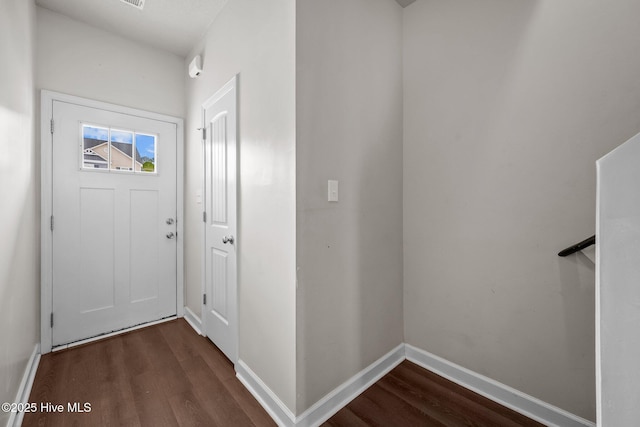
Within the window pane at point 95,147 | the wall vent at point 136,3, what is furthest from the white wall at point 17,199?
the wall vent at point 136,3

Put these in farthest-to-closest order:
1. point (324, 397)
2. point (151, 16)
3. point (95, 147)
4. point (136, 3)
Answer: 1. point (95, 147)
2. point (151, 16)
3. point (136, 3)
4. point (324, 397)

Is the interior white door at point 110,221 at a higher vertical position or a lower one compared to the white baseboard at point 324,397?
higher

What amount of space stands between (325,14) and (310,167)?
3.03ft

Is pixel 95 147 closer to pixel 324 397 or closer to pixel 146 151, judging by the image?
pixel 146 151

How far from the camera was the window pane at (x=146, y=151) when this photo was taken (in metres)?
2.62

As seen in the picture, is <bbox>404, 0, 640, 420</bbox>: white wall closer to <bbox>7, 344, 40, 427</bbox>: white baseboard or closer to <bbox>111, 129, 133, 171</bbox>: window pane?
<bbox>7, 344, 40, 427</bbox>: white baseboard

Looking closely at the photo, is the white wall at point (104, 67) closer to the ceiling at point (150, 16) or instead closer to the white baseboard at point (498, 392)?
the ceiling at point (150, 16)

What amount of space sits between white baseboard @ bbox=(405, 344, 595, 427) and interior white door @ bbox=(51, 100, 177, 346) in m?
2.62

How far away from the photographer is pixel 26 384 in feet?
5.49

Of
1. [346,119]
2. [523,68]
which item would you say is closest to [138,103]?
[346,119]

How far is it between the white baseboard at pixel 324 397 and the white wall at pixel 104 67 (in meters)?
2.74

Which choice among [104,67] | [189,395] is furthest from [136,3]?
[189,395]

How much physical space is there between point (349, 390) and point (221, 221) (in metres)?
1.59

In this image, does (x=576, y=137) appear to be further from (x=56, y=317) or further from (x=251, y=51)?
(x=56, y=317)
